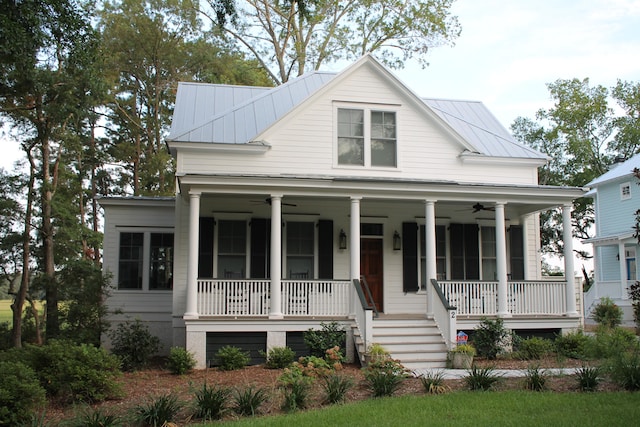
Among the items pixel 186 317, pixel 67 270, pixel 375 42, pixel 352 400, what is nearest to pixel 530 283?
pixel 352 400

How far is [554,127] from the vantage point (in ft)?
121

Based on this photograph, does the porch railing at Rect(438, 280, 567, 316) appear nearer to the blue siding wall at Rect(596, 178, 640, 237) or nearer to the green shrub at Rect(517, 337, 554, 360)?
the green shrub at Rect(517, 337, 554, 360)

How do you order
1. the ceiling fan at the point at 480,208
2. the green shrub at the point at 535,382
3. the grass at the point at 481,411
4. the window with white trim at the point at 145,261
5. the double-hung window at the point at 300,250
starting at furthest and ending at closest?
the window with white trim at the point at 145,261
the ceiling fan at the point at 480,208
the double-hung window at the point at 300,250
the green shrub at the point at 535,382
the grass at the point at 481,411

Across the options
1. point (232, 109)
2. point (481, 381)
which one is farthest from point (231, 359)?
point (232, 109)

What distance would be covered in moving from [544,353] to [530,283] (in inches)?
76.1

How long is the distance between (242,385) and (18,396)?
138 inches

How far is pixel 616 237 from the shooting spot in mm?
27141

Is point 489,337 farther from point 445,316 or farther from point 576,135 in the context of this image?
point 576,135

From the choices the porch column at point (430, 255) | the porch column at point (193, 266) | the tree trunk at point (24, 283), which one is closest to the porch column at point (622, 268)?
the porch column at point (430, 255)

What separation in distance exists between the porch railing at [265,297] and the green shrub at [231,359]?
1025mm

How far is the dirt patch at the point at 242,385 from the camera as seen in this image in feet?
29.9

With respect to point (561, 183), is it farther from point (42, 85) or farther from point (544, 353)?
point (42, 85)

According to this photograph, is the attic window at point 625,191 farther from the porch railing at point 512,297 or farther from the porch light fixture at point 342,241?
the porch light fixture at point 342,241

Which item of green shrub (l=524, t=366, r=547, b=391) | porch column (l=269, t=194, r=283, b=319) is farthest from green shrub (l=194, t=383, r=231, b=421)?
green shrub (l=524, t=366, r=547, b=391)
